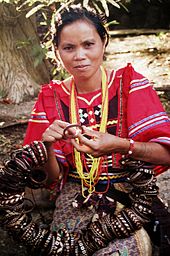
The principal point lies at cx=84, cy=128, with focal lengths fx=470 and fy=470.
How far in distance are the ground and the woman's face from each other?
100 centimetres

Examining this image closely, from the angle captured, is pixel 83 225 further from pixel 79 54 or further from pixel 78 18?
pixel 78 18

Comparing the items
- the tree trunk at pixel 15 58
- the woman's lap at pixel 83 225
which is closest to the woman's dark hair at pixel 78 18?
the woman's lap at pixel 83 225

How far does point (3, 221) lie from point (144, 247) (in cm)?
67

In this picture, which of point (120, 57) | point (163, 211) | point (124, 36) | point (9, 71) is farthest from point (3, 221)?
point (124, 36)

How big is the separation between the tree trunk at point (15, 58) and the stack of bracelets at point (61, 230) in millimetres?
2652

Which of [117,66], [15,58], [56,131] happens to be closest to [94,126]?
[56,131]

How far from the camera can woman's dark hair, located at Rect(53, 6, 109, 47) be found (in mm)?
2164

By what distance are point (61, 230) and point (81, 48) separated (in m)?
0.86

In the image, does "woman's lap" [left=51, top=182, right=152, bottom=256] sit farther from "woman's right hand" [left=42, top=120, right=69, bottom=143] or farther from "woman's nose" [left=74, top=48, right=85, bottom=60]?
"woman's nose" [left=74, top=48, right=85, bottom=60]

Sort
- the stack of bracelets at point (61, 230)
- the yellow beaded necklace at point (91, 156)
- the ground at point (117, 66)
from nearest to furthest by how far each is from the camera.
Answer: the stack of bracelets at point (61, 230), the yellow beaded necklace at point (91, 156), the ground at point (117, 66)

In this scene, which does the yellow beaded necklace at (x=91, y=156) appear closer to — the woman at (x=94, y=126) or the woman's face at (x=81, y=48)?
the woman at (x=94, y=126)

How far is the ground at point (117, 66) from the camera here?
2916 mm

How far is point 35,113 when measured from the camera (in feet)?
7.75

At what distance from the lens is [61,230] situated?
222 centimetres
